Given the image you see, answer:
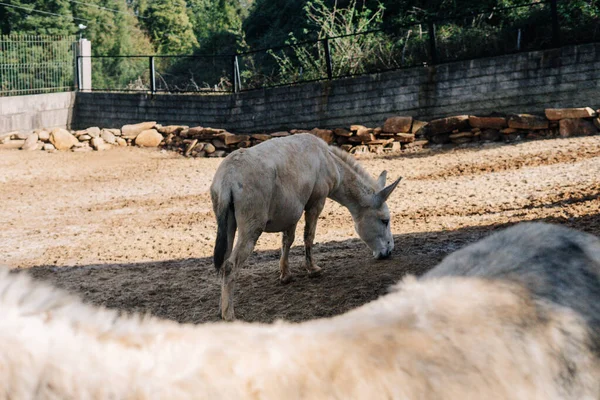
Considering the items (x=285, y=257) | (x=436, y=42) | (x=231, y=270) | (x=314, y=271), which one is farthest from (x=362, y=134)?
(x=231, y=270)

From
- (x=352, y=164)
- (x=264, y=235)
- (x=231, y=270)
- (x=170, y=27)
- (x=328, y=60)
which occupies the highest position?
(x=170, y=27)

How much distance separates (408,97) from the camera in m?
14.6

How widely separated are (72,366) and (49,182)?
44.3ft

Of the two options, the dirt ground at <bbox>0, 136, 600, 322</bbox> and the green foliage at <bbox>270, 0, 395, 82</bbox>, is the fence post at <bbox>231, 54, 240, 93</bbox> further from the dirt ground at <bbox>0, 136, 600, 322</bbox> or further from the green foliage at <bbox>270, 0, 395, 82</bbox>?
the dirt ground at <bbox>0, 136, 600, 322</bbox>

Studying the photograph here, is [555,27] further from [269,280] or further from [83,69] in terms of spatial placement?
[83,69]

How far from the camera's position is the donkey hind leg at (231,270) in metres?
6.12

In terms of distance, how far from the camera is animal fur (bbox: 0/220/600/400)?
1345mm

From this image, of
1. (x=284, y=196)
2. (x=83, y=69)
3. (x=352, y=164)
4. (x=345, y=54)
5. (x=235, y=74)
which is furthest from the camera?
(x=83, y=69)

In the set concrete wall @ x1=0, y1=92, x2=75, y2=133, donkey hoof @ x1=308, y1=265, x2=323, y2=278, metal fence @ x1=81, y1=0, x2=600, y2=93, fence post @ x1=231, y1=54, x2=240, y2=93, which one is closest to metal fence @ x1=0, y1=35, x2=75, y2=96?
concrete wall @ x1=0, y1=92, x2=75, y2=133

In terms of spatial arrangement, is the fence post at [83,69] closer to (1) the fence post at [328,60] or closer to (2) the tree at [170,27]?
(1) the fence post at [328,60]

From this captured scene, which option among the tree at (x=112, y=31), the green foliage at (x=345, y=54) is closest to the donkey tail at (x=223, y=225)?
the green foliage at (x=345, y=54)

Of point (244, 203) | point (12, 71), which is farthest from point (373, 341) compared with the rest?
point (12, 71)

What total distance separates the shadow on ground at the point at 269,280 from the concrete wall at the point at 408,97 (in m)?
6.14

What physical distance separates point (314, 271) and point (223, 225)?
1604 mm
